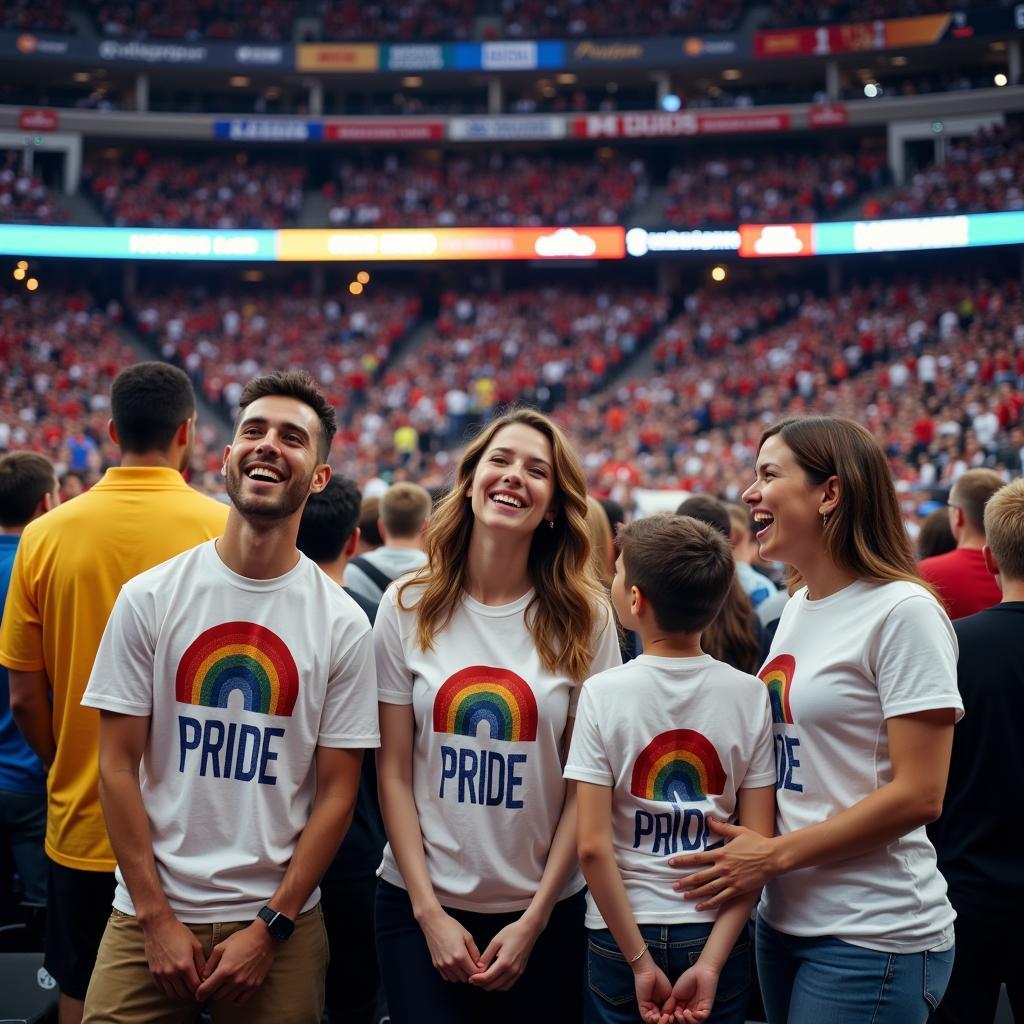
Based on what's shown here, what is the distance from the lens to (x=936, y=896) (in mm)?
2301

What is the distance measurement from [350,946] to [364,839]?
1.10 ft

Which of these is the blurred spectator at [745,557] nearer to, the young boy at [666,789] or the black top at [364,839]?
the black top at [364,839]

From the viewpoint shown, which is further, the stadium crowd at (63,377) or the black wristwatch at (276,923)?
the stadium crowd at (63,377)

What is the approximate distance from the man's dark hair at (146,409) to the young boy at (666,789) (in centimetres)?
163

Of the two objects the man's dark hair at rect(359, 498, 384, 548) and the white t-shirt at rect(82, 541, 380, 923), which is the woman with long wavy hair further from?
the man's dark hair at rect(359, 498, 384, 548)

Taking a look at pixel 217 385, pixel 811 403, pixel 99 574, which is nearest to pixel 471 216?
pixel 217 385

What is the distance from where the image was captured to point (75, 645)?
3023mm

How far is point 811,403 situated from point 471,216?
12456mm

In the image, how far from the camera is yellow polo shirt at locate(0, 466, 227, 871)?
119 inches

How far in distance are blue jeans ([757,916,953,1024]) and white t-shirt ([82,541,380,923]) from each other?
3.74ft

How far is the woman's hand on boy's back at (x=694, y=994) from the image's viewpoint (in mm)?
2223

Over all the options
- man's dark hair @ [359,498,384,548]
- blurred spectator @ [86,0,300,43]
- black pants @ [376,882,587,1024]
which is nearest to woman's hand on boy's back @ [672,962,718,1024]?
black pants @ [376,882,587,1024]

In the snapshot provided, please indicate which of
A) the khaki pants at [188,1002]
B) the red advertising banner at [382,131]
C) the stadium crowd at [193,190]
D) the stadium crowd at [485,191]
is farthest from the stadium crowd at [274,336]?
the khaki pants at [188,1002]

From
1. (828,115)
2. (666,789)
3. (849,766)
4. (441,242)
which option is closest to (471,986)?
(666,789)
